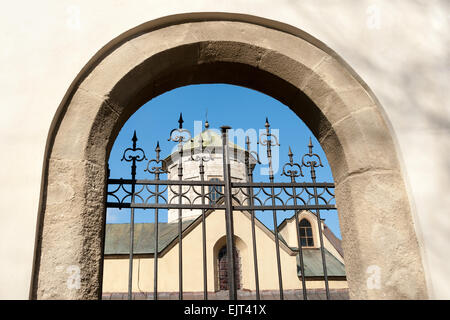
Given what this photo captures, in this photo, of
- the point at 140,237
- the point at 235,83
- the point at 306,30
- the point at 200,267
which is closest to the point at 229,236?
the point at 235,83

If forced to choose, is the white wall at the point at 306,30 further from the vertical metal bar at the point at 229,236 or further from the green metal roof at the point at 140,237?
the green metal roof at the point at 140,237

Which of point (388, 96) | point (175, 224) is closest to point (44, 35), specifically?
point (388, 96)

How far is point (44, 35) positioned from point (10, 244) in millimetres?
1294

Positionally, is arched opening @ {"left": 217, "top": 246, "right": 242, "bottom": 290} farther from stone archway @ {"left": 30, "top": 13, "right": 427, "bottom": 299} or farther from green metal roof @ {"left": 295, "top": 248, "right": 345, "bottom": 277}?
stone archway @ {"left": 30, "top": 13, "right": 427, "bottom": 299}

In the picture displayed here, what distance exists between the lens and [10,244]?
1959mm

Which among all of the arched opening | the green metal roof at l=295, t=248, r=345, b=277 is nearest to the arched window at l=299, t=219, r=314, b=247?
the green metal roof at l=295, t=248, r=345, b=277

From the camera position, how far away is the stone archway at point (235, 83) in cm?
211

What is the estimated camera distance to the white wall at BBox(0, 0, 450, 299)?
2.07m

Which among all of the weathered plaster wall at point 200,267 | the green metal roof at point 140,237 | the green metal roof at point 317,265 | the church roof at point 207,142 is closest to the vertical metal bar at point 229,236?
the church roof at point 207,142

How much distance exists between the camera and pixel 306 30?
8.75ft

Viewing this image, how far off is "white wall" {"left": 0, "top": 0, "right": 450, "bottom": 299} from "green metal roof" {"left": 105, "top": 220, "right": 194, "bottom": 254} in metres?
12.7

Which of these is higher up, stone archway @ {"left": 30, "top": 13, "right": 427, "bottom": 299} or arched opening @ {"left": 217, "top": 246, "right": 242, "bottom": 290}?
arched opening @ {"left": 217, "top": 246, "right": 242, "bottom": 290}

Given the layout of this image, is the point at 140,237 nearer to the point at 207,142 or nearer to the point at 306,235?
the point at 306,235

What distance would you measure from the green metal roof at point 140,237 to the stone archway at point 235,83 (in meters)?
12.5
